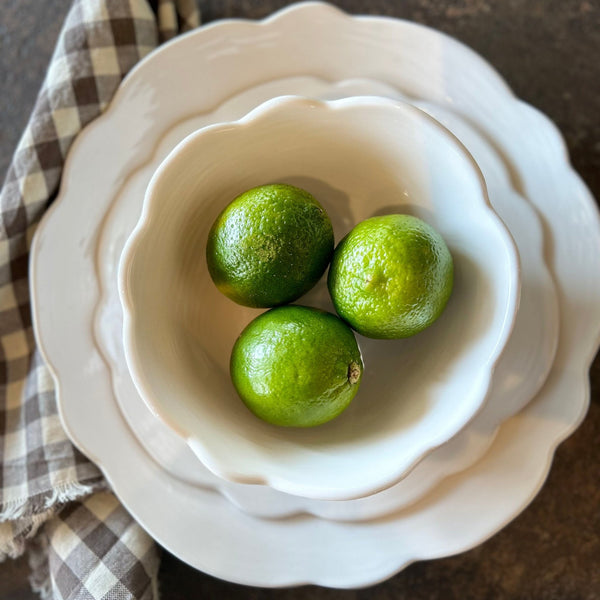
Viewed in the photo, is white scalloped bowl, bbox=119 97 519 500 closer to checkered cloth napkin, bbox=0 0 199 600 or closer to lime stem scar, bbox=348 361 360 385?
lime stem scar, bbox=348 361 360 385

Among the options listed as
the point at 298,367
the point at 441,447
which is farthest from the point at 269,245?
the point at 441,447

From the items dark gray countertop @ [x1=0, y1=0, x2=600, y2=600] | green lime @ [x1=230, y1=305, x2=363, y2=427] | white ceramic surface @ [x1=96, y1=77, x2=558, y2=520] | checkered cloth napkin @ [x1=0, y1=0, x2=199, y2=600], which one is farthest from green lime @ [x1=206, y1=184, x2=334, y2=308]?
dark gray countertop @ [x1=0, y1=0, x2=600, y2=600]

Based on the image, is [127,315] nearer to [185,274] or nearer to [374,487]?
[185,274]

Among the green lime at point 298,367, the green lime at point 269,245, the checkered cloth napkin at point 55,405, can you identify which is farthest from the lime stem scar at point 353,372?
the checkered cloth napkin at point 55,405

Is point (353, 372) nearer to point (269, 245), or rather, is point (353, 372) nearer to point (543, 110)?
point (269, 245)

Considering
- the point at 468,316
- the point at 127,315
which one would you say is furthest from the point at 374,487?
the point at 127,315
